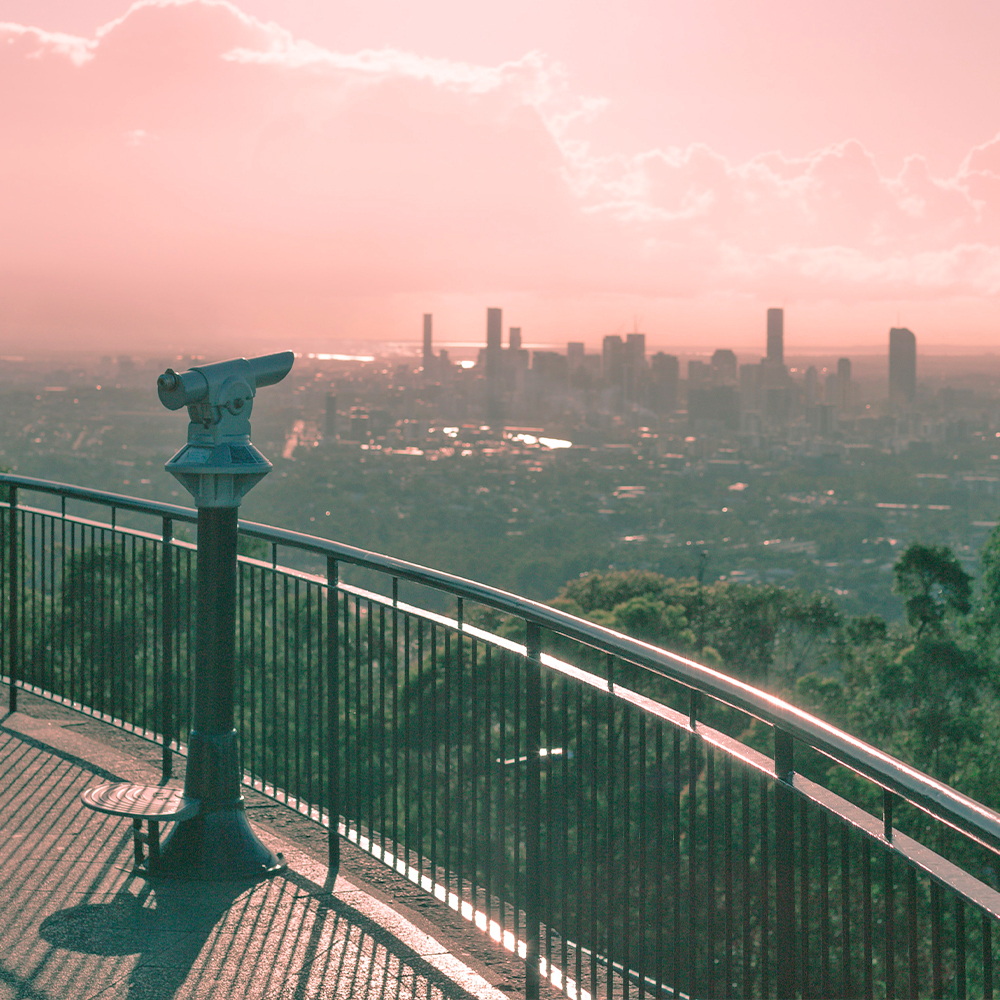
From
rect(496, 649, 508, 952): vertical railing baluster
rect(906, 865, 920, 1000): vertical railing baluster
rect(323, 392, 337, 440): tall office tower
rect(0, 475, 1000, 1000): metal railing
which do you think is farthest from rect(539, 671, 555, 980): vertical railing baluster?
rect(323, 392, 337, 440): tall office tower

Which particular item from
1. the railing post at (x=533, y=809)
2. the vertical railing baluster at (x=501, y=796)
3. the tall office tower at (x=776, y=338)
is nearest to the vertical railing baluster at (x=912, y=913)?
the railing post at (x=533, y=809)

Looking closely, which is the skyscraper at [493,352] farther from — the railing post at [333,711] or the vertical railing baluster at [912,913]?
the vertical railing baluster at [912,913]

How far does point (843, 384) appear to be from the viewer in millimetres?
188000

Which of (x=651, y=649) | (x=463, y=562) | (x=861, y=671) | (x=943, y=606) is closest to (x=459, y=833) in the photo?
(x=651, y=649)

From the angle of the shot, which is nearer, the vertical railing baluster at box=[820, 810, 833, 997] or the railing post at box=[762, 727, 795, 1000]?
the vertical railing baluster at box=[820, 810, 833, 997]

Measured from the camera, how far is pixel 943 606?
47406 mm

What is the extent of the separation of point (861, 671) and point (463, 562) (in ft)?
175

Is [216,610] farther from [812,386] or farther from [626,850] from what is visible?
[812,386]

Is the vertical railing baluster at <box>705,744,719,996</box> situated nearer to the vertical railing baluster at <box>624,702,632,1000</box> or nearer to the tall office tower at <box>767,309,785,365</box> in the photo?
the vertical railing baluster at <box>624,702,632,1000</box>

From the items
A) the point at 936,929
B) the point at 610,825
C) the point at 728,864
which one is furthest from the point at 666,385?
the point at 936,929

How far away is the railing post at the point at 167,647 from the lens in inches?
204

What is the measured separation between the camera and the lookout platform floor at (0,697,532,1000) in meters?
3.47

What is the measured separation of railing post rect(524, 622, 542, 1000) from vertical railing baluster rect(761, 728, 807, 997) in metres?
0.91

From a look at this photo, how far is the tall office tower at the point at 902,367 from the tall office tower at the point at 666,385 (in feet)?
110
